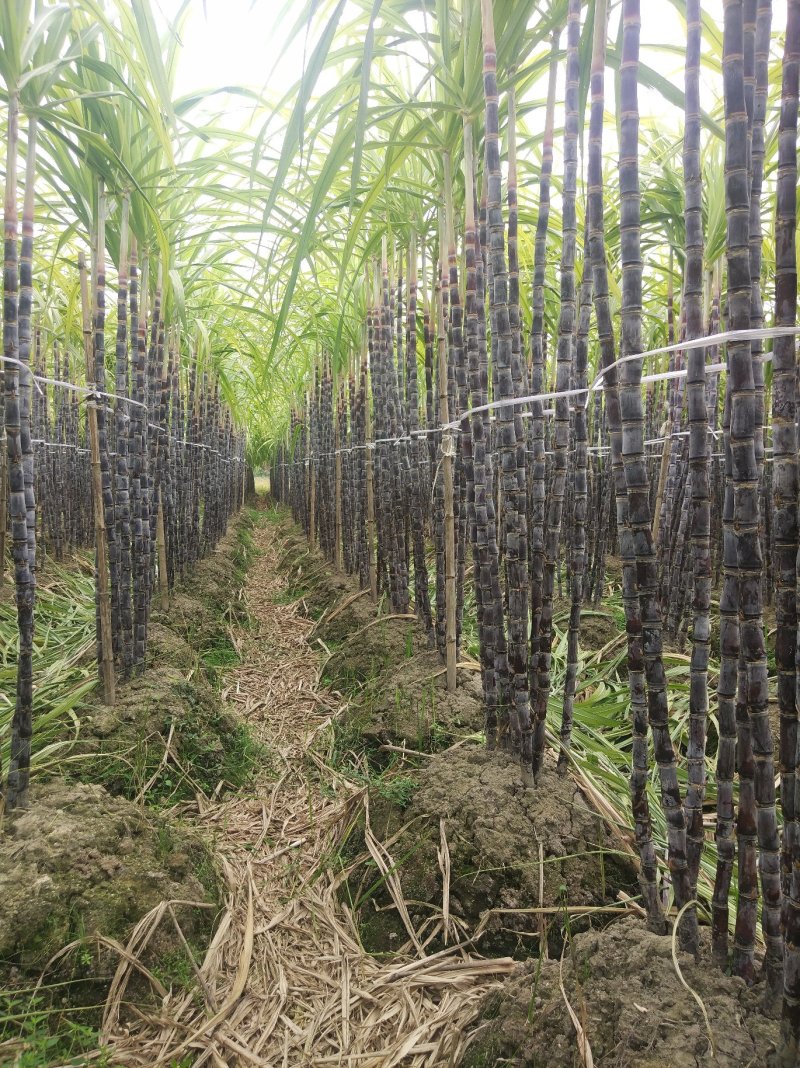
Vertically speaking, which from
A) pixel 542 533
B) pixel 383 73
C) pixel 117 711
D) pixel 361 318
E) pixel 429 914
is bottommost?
pixel 429 914

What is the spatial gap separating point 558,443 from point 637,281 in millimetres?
457

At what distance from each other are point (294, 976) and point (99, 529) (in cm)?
131

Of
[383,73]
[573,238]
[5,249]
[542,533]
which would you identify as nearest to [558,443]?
[542,533]

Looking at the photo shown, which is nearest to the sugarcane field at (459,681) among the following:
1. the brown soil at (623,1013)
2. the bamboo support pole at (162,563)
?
the brown soil at (623,1013)

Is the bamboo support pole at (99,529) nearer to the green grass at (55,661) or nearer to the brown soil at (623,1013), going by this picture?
the green grass at (55,661)

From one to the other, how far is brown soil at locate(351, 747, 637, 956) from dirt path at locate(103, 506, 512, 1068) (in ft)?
0.22

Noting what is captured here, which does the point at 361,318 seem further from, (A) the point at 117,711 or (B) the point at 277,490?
(B) the point at 277,490

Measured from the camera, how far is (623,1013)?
887 millimetres

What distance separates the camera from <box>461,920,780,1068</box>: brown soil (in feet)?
2.68

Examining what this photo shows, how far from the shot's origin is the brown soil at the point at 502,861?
1.30 meters

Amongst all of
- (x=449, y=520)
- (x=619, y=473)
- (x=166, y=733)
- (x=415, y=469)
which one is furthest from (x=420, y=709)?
(x=415, y=469)

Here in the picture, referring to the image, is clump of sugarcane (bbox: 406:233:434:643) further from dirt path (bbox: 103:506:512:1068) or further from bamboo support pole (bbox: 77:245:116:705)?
bamboo support pole (bbox: 77:245:116:705)

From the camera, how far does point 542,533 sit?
1554 millimetres

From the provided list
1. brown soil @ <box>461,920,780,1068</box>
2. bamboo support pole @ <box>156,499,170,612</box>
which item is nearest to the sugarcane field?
brown soil @ <box>461,920,780,1068</box>
